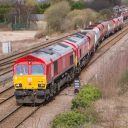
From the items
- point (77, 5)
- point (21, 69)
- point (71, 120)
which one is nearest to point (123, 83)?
point (21, 69)

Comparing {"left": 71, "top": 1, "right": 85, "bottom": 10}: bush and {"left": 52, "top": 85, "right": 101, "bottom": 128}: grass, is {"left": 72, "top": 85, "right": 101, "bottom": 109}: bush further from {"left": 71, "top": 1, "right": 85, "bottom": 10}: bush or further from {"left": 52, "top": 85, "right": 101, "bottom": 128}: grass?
{"left": 71, "top": 1, "right": 85, "bottom": 10}: bush

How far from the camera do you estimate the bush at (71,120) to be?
16938 mm

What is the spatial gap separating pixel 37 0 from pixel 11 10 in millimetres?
18920

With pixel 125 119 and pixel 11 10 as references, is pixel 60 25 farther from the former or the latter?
pixel 125 119

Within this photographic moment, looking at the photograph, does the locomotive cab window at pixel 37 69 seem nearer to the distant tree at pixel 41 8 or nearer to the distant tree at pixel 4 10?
the distant tree at pixel 4 10

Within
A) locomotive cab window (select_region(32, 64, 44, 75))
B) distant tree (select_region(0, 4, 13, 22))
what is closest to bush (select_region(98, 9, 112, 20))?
distant tree (select_region(0, 4, 13, 22))

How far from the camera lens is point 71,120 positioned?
674 inches

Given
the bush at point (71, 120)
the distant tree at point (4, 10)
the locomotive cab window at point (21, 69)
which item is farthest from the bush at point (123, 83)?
the distant tree at point (4, 10)

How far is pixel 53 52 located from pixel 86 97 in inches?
176

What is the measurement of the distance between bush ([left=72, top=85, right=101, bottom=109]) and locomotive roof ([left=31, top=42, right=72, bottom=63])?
2.53m

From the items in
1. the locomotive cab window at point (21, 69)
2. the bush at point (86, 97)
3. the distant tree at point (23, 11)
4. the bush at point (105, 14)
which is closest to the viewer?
the bush at point (86, 97)

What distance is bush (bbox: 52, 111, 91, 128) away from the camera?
667 inches

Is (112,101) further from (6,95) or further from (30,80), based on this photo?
(6,95)

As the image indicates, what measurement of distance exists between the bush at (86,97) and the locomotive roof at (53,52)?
2.53 metres
